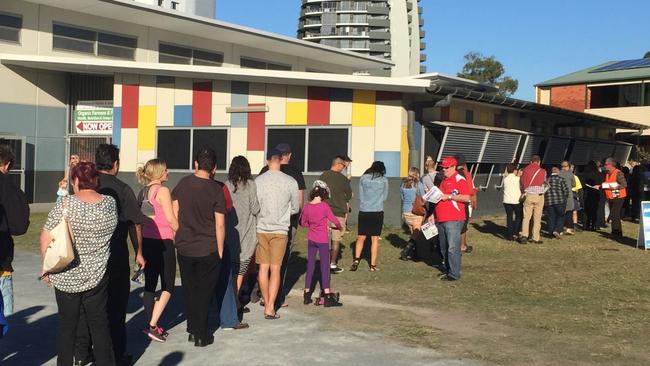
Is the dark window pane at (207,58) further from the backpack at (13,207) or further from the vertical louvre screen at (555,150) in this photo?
the backpack at (13,207)

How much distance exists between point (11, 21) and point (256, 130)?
30.3 ft

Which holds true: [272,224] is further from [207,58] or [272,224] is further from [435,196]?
[207,58]

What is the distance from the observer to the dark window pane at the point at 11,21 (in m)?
19.7

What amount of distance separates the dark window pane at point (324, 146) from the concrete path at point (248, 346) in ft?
29.6

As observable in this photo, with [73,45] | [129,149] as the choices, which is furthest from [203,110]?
[73,45]

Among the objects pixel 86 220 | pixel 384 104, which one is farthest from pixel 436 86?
pixel 86 220

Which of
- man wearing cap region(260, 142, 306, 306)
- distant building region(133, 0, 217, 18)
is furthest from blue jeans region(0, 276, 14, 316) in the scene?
distant building region(133, 0, 217, 18)

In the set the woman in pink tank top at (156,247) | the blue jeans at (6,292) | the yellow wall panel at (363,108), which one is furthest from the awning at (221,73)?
the blue jeans at (6,292)

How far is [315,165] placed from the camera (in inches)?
634

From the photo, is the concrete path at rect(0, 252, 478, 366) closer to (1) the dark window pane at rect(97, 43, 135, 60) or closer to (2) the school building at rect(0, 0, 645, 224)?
(2) the school building at rect(0, 0, 645, 224)

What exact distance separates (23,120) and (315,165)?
33.5 ft

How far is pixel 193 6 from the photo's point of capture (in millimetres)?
66062

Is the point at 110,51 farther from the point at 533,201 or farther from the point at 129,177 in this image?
the point at 533,201

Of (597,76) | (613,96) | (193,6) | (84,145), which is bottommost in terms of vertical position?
(84,145)
